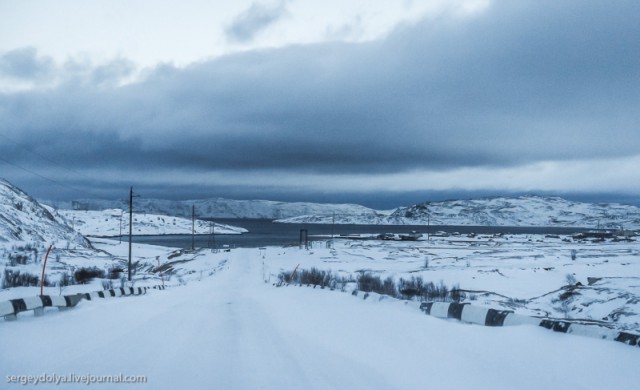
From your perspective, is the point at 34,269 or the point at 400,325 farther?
the point at 34,269

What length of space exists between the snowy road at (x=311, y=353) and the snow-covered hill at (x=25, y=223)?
40.2 m

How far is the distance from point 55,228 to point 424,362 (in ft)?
203

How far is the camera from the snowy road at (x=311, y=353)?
554 cm

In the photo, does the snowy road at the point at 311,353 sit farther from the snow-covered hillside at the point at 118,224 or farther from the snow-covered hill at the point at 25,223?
the snow-covered hillside at the point at 118,224

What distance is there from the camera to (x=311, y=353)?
22.6 feet

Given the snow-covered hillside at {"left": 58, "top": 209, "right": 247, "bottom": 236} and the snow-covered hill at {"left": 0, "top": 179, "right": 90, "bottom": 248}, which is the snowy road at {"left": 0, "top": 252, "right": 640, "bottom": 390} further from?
the snow-covered hillside at {"left": 58, "top": 209, "right": 247, "bottom": 236}

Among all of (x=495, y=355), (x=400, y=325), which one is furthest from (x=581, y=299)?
(x=495, y=355)

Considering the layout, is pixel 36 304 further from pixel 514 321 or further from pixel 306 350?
pixel 514 321

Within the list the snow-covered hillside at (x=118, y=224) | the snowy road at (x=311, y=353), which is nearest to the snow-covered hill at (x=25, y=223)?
the snowy road at (x=311, y=353)

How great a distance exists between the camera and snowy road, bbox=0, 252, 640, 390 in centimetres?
554

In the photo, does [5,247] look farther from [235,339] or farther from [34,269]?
[235,339]

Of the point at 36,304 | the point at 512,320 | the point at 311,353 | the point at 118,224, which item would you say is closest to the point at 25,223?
the point at 36,304

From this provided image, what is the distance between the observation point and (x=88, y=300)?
1290cm

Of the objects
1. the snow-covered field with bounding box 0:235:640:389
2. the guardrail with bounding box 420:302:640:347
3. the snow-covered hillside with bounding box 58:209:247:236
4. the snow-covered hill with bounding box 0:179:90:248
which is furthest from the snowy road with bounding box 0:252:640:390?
the snow-covered hillside with bounding box 58:209:247:236
